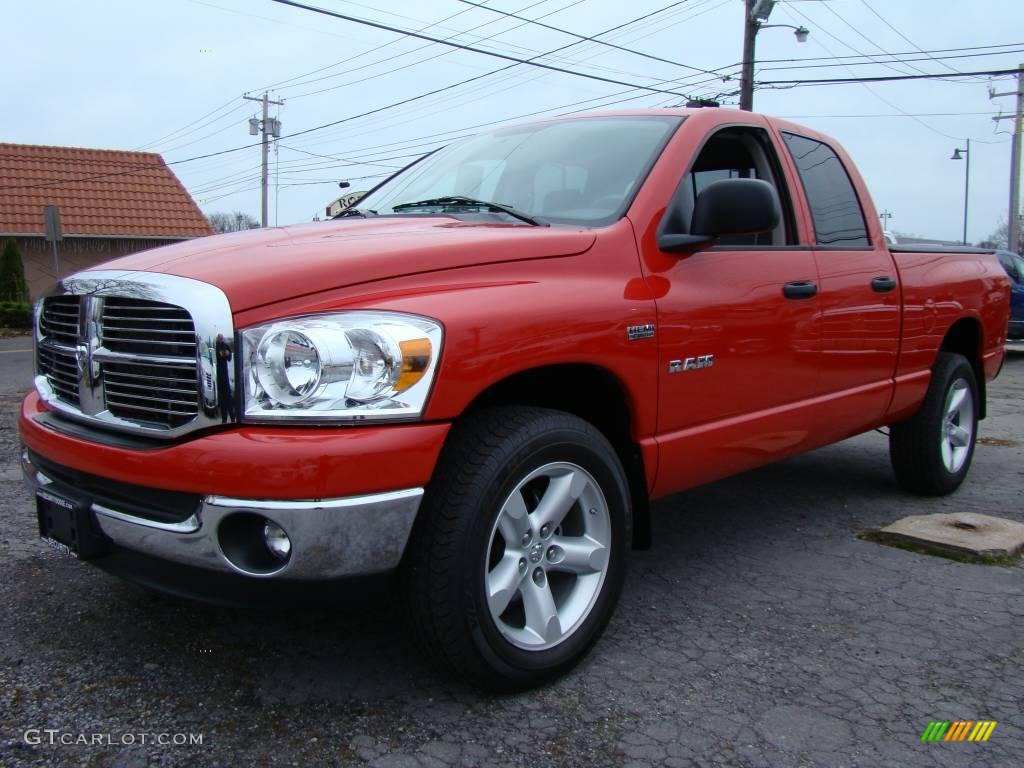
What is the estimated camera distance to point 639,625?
10.6ft

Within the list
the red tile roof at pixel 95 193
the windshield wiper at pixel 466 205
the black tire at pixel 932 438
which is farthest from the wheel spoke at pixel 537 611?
the red tile roof at pixel 95 193

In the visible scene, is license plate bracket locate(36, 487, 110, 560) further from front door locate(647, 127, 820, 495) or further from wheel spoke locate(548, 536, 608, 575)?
front door locate(647, 127, 820, 495)

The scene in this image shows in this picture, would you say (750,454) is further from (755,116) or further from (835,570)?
(755,116)

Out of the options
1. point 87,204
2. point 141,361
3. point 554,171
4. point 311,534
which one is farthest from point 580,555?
point 87,204

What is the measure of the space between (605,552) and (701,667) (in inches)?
19.5

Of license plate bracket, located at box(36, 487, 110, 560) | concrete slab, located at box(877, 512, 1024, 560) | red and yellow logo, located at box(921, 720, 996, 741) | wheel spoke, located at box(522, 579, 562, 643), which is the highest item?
license plate bracket, located at box(36, 487, 110, 560)

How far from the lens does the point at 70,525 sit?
248cm

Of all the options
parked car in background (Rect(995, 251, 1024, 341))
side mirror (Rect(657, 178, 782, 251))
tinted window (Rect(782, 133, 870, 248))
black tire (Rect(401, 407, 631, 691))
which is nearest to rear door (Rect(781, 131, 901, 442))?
tinted window (Rect(782, 133, 870, 248))

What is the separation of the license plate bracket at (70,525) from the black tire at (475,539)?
2.79 feet

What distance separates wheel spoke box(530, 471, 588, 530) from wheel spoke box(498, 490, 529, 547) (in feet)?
0.15

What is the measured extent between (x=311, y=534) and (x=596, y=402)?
1220 mm

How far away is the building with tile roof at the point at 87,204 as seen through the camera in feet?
83.8

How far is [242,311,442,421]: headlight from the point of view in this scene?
2.23 m

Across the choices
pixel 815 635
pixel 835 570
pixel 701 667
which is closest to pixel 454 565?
pixel 701 667
